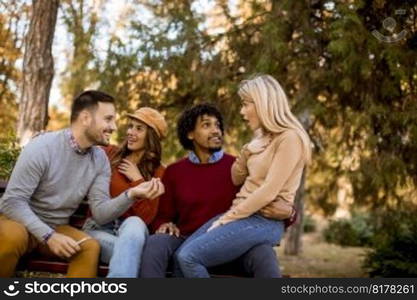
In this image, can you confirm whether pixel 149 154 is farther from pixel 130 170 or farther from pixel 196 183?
pixel 196 183

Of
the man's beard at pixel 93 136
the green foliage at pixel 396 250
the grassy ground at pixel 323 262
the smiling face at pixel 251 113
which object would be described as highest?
the smiling face at pixel 251 113

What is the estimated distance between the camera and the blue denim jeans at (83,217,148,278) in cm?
337

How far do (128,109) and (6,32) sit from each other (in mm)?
1927

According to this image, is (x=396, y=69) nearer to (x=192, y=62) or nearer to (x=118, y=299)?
(x=192, y=62)

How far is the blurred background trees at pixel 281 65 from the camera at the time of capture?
24.4 ft

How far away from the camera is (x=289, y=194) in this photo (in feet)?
11.8

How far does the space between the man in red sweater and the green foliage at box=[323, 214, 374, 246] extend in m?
14.0

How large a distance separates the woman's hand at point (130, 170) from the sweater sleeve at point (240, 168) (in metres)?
0.61

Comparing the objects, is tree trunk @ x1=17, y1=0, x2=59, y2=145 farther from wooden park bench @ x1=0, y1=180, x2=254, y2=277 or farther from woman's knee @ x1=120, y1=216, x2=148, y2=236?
woman's knee @ x1=120, y1=216, x2=148, y2=236

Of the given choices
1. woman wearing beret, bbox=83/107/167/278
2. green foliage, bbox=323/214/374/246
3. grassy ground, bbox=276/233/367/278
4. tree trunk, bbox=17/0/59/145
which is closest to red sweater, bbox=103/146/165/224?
woman wearing beret, bbox=83/107/167/278

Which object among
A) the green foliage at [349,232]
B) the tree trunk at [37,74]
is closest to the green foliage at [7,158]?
the tree trunk at [37,74]

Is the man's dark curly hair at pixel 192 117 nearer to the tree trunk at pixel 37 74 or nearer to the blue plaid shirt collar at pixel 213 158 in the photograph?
the blue plaid shirt collar at pixel 213 158

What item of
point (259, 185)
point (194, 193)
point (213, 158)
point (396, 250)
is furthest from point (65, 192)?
point (396, 250)

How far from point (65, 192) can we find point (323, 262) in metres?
10.1
